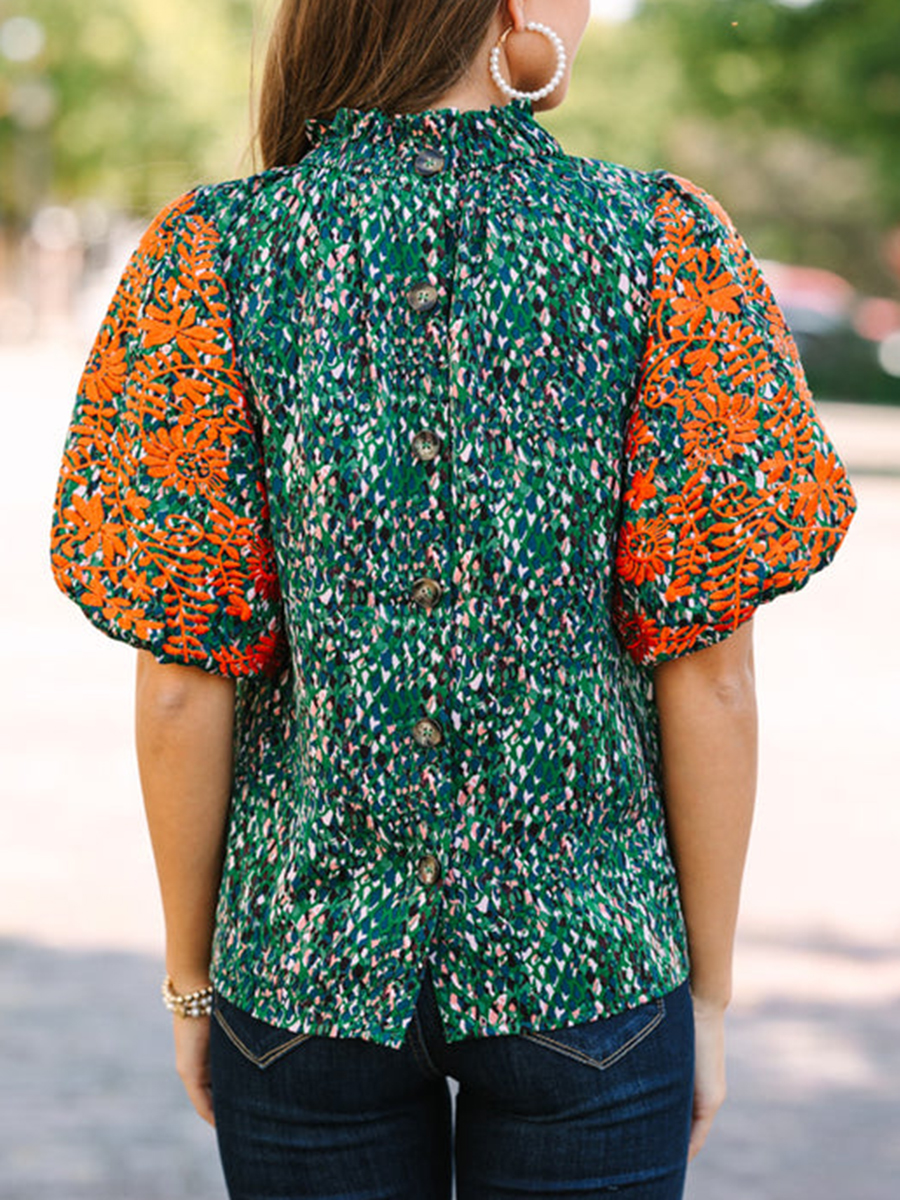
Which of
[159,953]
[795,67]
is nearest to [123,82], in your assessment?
[795,67]

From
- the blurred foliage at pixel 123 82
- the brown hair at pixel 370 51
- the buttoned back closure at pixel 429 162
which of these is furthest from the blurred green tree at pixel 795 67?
the buttoned back closure at pixel 429 162

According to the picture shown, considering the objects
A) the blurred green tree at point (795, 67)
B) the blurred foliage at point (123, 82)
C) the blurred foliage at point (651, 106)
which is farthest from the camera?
the blurred foliage at point (123, 82)

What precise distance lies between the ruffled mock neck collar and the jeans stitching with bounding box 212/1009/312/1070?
2.52 ft

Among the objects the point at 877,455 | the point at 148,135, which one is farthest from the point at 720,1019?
the point at 148,135

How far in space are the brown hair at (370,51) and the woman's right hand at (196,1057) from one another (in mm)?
874

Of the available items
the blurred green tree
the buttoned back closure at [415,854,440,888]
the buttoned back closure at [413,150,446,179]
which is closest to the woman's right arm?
the buttoned back closure at [415,854,440,888]

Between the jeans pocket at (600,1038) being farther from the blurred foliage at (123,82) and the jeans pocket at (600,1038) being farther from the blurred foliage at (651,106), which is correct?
the blurred foliage at (123,82)

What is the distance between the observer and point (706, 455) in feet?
4.96

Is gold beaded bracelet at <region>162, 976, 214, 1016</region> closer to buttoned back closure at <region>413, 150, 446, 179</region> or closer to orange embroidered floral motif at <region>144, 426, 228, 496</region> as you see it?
orange embroidered floral motif at <region>144, 426, 228, 496</region>

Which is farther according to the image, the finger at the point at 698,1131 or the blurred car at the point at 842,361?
the blurred car at the point at 842,361

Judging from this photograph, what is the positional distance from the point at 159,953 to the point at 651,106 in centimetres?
3606

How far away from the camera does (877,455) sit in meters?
19.5

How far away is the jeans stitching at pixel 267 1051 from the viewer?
1515 mm

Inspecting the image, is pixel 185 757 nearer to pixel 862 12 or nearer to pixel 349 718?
pixel 349 718
